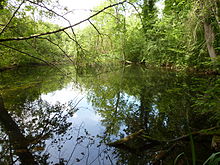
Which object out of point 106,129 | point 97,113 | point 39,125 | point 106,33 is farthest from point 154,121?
point 39,125

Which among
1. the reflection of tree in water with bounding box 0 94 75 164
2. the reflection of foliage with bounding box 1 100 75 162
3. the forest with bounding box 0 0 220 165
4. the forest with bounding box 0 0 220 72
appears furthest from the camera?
the reflection of foliage with bounding box 1 100 75 162

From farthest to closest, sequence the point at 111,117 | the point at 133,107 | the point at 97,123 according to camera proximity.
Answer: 1. the point at 133,107
2. the point at 111,117
3. the point at 97,123

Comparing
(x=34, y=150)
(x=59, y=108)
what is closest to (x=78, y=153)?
(x=34, y=150)

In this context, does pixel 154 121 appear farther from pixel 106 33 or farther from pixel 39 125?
pixel 39 125

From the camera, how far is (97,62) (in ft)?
6.95

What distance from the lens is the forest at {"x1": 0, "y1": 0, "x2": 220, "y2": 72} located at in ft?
5.14

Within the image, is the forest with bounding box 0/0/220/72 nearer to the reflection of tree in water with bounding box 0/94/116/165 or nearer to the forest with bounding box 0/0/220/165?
the forest with bounding box 0/0/220/165

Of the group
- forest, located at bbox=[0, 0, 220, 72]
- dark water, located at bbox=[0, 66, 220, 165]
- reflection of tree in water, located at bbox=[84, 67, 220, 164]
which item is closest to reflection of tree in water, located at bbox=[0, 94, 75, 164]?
dark water, located at bbox=[0, 66, 220, 165]

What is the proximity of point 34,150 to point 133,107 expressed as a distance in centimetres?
269

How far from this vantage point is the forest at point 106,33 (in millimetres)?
1568

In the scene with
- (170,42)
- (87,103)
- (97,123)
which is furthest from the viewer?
(170,42)

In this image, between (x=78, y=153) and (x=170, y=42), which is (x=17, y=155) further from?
(x=170, y=42)

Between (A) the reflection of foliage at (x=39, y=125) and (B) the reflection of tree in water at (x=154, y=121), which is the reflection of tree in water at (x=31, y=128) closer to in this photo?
(A) the reflection of foliage at (x=39, y=125)

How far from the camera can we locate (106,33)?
1.95 m
